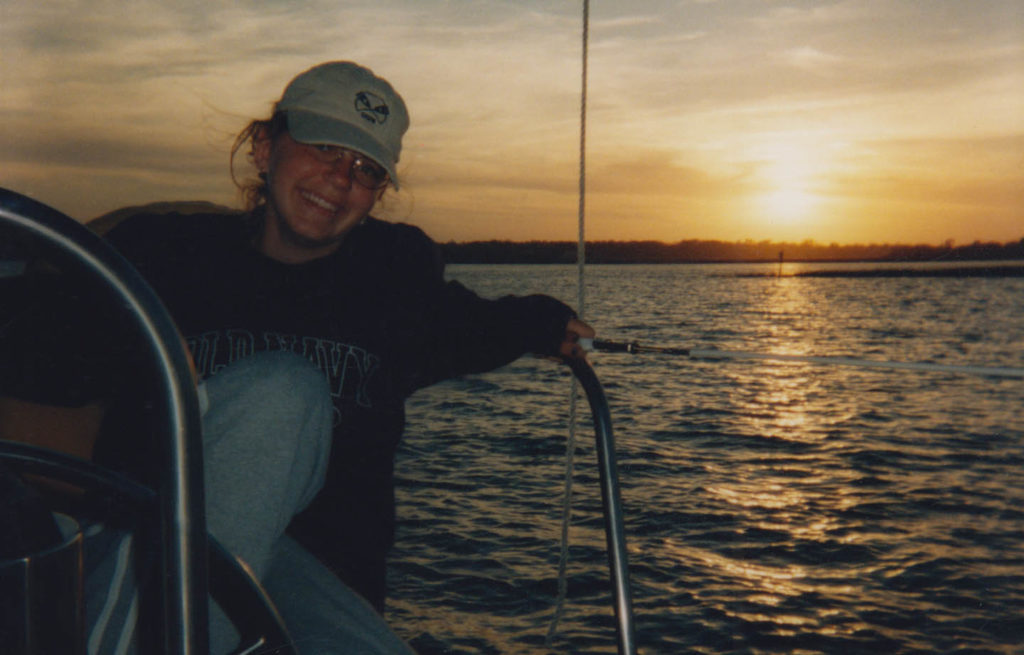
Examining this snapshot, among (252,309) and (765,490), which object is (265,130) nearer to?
(252,309)

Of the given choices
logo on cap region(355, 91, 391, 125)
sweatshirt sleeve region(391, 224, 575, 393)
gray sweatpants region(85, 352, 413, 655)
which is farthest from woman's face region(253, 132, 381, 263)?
gray sweatpants region(85, 352, 413, 655)

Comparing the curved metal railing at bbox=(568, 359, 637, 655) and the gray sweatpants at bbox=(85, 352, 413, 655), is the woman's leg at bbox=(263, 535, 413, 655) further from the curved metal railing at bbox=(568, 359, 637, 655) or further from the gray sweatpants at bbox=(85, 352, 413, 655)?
the curved metal railing at bbox=(568, 359, 637, 655)

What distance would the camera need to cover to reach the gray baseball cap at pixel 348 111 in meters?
2.33

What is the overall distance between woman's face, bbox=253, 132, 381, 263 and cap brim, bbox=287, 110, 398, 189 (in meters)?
0.08

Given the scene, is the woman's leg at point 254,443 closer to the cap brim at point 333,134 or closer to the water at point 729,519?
the cap brim at point 333,134

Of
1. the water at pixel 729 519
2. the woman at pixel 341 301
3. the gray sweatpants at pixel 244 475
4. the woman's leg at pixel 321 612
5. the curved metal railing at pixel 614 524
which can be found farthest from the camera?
the water at pixel 729 519

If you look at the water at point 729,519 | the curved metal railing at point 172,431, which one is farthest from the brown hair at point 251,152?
the water at point 729,519

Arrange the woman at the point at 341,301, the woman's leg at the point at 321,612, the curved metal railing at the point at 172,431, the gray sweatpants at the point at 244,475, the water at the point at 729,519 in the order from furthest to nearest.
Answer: the water at the point at 729,519 → the woman at the point at 341,301 → the woman's leg at the point at 321,612 → the gray sweatpants at the point at 244,475 → the curved metal railing at the point at 172,431

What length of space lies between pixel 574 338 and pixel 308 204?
80cm

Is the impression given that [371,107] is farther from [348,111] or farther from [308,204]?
[308,204]

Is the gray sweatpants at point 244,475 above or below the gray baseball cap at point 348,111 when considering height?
below

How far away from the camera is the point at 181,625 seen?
71 centimetres

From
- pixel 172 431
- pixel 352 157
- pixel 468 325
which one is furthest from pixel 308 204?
pixel 172 431

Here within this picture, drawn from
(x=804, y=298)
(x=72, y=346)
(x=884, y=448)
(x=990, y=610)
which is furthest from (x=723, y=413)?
(x=804, y=298)
